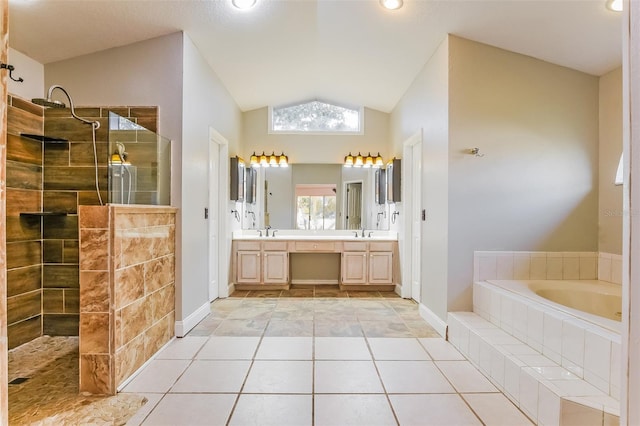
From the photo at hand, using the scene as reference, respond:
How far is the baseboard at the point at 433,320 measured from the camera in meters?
2.86

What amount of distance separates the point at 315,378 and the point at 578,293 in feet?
7.05

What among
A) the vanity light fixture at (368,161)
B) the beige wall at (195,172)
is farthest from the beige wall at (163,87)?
the vanity light fixture at (368,161)

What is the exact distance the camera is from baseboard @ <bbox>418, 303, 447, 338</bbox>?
2859 millimetres

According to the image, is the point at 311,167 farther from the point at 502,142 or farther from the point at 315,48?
the point at 502,142

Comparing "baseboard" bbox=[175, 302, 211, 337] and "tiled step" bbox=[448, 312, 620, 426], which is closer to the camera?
"tiled step" bbox=[448, 312, 620, 426]

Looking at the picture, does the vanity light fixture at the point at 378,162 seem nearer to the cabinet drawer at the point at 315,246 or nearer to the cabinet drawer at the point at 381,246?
the cabinet drawer at the point at 381,246

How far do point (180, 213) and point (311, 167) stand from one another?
8.15 feet

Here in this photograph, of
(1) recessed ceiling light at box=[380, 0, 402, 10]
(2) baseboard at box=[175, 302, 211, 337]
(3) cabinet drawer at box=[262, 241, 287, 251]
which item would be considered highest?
(1) recessed ceiling light at box=[380, 0, 402, 10]

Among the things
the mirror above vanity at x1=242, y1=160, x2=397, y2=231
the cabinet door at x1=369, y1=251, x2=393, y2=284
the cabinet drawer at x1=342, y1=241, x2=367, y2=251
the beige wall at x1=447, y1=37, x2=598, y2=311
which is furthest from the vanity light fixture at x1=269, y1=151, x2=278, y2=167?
the beige wall at x1=447, y1=37, x2=598, y2=311

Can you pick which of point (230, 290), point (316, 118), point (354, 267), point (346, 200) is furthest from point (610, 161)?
point (230, 290)

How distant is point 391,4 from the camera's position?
8.32 ft

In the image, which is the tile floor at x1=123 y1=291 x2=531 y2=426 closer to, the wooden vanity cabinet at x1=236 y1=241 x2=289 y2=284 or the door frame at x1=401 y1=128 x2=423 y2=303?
the door frame at x1=401 y1=128 x2=423 y2=303

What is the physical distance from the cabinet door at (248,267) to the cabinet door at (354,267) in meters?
1.18

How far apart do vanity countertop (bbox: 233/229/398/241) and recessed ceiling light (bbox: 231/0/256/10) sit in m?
2.73
